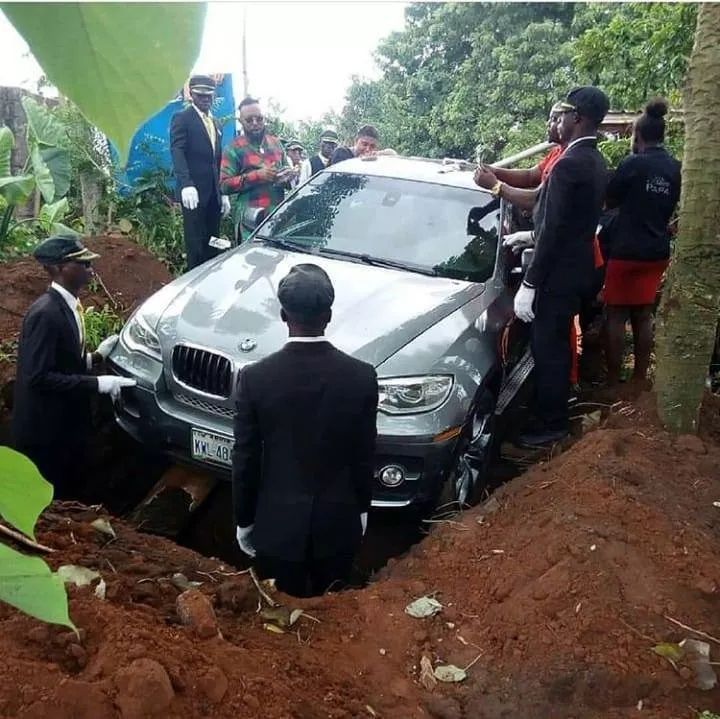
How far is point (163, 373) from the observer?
4203 mm

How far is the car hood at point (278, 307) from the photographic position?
4043mm

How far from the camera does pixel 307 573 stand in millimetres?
3445

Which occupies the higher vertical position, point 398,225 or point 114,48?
point 114,48

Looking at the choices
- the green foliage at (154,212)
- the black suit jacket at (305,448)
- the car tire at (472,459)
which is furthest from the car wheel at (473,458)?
the green foliage at (154,212)

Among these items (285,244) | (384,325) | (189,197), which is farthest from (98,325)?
(384,325)

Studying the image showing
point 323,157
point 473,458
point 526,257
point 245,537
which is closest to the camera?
point 245,537

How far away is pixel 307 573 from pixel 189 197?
3766mm

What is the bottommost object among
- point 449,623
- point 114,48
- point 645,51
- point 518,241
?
point 449,623

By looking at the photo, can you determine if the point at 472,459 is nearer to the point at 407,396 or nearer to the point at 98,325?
the point at 407,396

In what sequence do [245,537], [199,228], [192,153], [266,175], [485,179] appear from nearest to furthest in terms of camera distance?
[245,537] < [485,179] < [192,153] < [199,228] < [266,175]

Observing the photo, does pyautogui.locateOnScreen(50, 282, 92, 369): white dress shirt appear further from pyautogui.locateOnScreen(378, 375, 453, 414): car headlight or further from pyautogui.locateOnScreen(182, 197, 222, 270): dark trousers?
pyautogui.locateOnScreen(182, 197, 222, 270): dark trousers

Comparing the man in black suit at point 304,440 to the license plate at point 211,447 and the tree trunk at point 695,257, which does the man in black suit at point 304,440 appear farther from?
the tree trunk at point 695,257

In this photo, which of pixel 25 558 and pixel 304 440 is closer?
pixel 25 558

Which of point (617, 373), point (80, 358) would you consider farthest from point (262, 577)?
point (617, 373)
